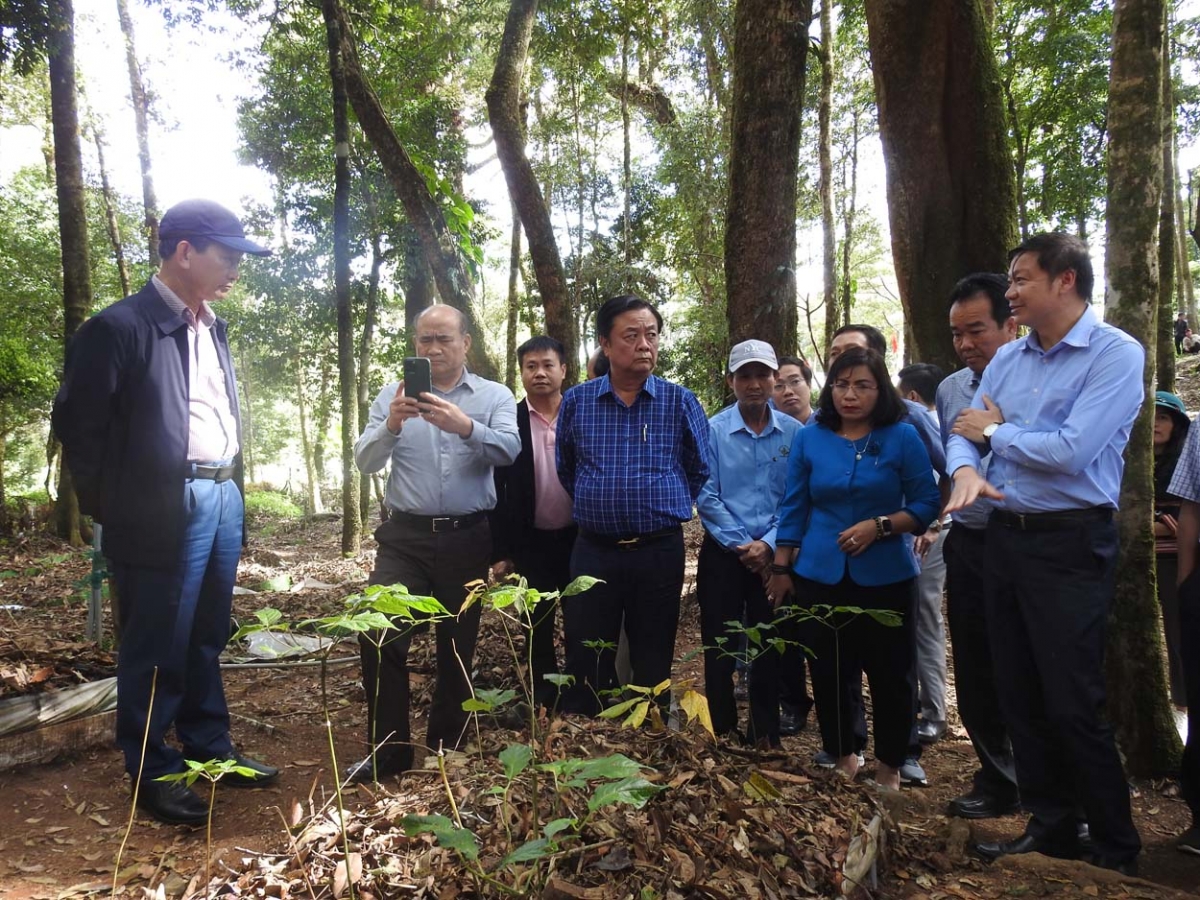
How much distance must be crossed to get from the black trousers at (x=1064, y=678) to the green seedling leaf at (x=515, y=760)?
187 centimetres

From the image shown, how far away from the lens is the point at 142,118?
52.1 ft

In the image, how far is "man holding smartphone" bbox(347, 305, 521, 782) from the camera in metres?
3.46

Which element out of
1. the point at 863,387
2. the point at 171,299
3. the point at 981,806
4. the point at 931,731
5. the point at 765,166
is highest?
the point at 765,166

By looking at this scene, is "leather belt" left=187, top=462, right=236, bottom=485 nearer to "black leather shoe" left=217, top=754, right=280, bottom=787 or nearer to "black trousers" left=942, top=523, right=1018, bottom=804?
"black leather shoe" left=217, top=754, right=280, bottom=787

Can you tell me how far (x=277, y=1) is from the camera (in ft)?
30.6

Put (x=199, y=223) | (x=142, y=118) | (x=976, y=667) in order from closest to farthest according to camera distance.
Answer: (x=199, y=223)
(x=976, y=667)
(x=142, y=118)

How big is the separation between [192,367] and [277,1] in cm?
827

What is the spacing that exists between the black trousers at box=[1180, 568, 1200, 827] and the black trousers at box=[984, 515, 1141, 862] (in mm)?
578

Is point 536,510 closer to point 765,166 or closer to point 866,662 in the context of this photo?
point 866,662

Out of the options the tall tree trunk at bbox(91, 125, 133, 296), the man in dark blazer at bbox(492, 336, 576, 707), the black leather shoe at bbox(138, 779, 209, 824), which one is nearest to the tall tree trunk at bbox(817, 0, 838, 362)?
the man in dark blazer at bbox(492, 336, 576, 707)

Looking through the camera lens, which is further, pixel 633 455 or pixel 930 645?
pixel 930 645

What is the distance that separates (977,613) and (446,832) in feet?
8.10

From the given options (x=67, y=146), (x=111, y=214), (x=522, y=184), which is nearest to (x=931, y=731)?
(x=522, y=184)

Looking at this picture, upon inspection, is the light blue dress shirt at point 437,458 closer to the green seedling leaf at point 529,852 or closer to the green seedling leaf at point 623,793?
the green seedling leaf at point 623,793
